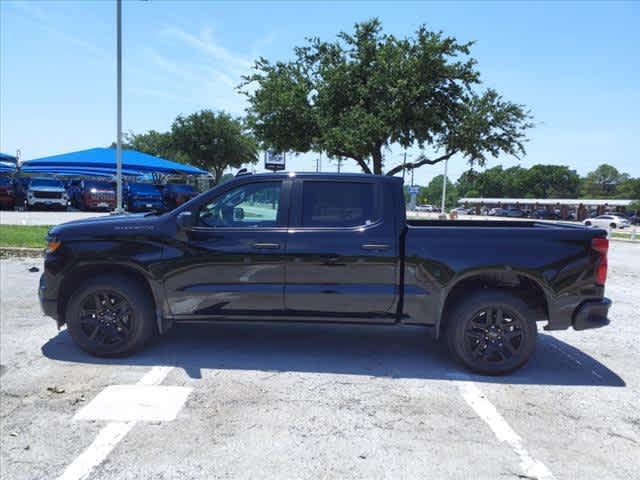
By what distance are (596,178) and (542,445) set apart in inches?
5764

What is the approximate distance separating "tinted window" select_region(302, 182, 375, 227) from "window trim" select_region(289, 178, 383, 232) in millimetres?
21

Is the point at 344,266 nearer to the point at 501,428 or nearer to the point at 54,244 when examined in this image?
the point at 501,428

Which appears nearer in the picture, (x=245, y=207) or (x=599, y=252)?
(x=599, y=252)

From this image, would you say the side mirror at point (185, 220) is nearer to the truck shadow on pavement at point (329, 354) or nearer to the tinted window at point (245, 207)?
the tinted window at point (245, 207)

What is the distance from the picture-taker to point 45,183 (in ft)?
88.0

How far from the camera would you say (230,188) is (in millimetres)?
4812

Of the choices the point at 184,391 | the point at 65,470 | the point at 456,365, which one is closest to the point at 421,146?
the point at 456,365

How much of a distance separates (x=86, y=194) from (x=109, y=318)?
992 inches

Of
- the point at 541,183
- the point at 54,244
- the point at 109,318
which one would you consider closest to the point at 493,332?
the point at 109,318

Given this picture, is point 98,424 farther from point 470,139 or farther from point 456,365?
point 470,139

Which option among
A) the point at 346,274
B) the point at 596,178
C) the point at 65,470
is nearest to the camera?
the point at 65,470

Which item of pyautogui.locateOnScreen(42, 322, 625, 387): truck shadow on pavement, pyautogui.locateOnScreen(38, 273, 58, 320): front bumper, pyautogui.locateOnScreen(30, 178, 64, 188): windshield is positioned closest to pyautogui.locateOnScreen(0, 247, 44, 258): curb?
pyautogui.locateOnScreen(42, 322, 625, 387): truck shadow on pavement

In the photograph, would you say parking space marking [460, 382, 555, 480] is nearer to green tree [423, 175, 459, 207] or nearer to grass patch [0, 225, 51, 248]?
grass patch [0, 225, 51, 248]

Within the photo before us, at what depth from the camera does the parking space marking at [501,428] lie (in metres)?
3.02
